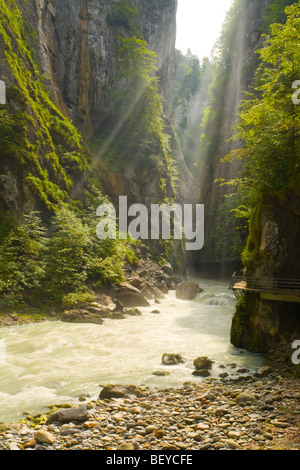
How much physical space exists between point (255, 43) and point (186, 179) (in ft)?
82.6

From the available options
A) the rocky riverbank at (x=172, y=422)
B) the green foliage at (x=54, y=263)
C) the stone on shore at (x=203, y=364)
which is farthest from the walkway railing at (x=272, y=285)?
the green foliage at (x=54, y=263)

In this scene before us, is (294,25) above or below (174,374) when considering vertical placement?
above

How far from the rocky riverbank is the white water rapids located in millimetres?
851

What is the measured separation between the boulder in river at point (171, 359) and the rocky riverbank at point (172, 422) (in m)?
2.15

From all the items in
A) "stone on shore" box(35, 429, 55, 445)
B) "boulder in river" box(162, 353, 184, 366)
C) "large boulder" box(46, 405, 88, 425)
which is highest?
"stone on shore" box(35, 429, 55, 445)

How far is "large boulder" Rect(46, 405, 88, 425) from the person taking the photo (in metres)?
6.24

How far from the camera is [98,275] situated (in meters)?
20.9

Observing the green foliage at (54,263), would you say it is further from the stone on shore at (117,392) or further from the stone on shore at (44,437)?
the stone on shore at (44,437)

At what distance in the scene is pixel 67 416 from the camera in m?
6.30

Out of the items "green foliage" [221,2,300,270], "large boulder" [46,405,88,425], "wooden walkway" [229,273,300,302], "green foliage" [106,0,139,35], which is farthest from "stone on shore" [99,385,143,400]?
"green foliage" [106,0,139,35]

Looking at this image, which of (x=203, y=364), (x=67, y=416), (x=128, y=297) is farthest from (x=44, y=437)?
(x=128, y=297)

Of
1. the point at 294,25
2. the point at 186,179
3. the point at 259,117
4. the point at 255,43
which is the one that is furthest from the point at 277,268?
the point at 186,179

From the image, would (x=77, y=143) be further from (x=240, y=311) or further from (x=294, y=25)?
(x=240, y=311)

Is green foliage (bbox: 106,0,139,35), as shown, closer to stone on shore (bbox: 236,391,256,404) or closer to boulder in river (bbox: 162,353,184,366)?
boulder in river (bbox: 162,353,184,366)
